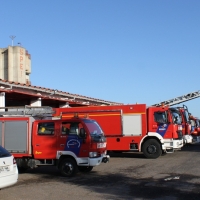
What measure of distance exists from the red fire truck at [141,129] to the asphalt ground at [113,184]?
424 cm

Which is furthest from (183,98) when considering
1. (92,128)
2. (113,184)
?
(113,184)

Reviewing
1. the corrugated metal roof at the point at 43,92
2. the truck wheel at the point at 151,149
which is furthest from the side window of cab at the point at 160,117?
the corrugated metal roof at the point at 43,92

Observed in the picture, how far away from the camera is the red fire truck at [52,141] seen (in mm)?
12695

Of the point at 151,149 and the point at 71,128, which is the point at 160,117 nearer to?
the point at 151,149

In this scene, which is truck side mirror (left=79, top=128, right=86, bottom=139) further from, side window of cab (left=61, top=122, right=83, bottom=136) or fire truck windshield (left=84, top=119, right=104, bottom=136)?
fire truck windshield (left=84, top=119, right=104, bottom=136)

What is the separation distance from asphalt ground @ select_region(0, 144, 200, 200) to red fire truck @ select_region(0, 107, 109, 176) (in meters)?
0.51

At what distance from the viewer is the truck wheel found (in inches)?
744

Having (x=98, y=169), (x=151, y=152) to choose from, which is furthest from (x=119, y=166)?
(x=151, y=152)

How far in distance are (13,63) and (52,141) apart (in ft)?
178

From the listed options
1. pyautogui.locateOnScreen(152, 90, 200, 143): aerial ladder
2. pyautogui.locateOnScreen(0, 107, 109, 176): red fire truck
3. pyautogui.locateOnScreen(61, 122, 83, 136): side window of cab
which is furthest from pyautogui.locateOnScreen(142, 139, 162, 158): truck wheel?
pyautogui.locateOnScreen(61, 122, 83, 136): side window of cab

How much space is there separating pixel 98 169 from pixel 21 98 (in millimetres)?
9886

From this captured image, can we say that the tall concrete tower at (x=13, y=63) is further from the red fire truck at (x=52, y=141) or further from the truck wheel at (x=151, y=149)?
the red fire truck at (x=52, y=141)

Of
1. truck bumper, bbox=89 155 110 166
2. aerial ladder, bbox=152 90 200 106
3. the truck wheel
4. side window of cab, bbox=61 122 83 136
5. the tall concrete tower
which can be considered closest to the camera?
truck bumper, bbox=89 155 110 166

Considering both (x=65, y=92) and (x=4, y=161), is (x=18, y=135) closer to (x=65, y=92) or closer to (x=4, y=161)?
(x=4, y=161)
